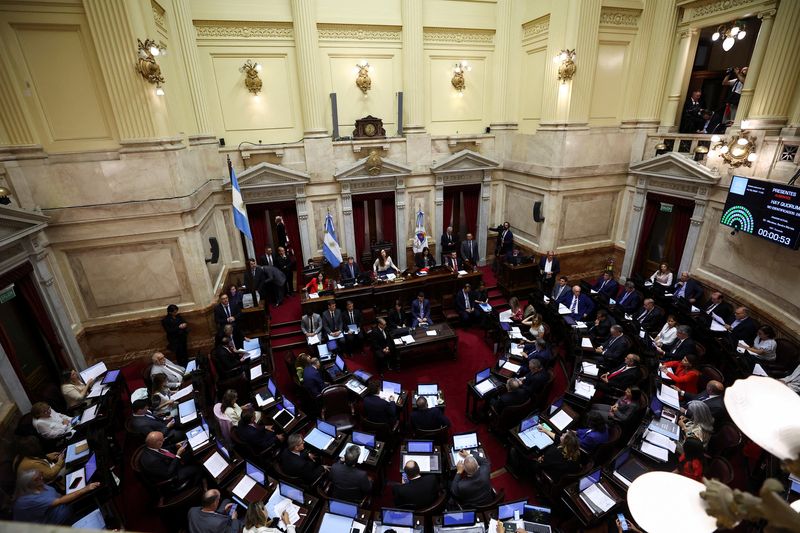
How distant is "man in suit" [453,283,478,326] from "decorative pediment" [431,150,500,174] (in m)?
4.10

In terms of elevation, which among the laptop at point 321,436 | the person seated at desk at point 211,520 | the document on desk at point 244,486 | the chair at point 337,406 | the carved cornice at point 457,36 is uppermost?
the carved cornice at point 457,36

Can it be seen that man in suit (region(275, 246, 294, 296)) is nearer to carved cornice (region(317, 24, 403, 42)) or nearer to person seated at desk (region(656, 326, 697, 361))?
carved cornice (region(317, 24, 403, 42))

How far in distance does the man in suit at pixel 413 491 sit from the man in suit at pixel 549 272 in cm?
704

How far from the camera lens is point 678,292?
30.5ft

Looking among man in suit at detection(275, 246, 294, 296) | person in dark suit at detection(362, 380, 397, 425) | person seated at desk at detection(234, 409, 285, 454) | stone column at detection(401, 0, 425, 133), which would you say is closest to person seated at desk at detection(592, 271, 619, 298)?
stone column at detection(401, 0, 425, 133)

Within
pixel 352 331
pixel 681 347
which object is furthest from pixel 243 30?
pixel 681 347

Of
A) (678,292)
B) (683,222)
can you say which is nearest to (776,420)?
(678,292)

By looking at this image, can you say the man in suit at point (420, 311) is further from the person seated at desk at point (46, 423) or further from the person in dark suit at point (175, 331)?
the person seated at desk at point (46, 423)

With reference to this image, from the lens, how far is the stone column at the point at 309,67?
9977mm

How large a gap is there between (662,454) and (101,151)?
10.1 metres

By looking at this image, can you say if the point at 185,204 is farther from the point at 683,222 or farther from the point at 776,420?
the point at 683,222

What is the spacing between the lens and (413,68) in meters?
11.1

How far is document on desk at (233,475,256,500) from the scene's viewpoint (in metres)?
4.73

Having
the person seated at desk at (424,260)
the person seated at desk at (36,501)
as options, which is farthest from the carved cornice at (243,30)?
the person seated at desk at (36,501)
